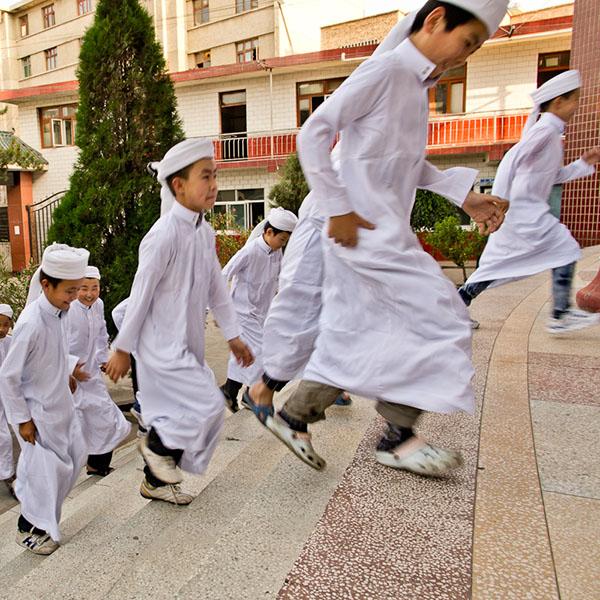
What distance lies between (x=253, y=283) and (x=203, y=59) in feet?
79.7

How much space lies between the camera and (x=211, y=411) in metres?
2.45

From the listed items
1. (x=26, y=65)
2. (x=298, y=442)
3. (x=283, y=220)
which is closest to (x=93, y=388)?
(x=283, y=220)

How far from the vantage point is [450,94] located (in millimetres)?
16625

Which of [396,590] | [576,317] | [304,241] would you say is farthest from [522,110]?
[396,590]

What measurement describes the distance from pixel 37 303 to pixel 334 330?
170 cm

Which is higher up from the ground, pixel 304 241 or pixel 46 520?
pixel 304 241

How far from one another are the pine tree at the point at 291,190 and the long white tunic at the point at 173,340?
10275 mm

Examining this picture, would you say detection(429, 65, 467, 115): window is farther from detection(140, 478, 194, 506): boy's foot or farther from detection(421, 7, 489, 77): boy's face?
detection(140, 478, 194, 506): boy's foot

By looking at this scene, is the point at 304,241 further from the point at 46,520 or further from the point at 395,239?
the point at 46,520

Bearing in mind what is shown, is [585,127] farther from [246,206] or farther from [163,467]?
[246,206]

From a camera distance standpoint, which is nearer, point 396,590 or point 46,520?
point 396,590

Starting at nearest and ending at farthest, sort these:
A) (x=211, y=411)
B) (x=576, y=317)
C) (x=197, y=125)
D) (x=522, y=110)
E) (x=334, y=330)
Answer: (x=334, y=330) → (x=211, y=411) → (x=576, y=317) → (x=522, y=110) → (x=197, y=125)

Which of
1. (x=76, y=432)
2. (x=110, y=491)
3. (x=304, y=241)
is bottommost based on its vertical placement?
(x=110, y=491)

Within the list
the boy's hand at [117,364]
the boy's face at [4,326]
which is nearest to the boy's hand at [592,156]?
the boy's hand at [117,364]
